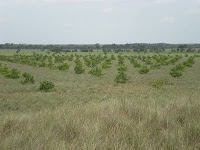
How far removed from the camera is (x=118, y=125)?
4.00 metres

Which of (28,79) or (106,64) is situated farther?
(106,64)

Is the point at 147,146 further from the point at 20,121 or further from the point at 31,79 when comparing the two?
the point at 31,79

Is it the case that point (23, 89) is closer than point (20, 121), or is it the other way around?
point (20, 121)

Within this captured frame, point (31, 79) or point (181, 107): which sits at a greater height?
point (181, 107)

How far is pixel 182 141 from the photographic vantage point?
3.21 metres

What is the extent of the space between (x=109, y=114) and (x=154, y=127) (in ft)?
2.96

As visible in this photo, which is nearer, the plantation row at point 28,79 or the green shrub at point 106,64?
the plantation row at point 28,79

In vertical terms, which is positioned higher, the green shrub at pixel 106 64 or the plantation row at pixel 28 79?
the plantation row at pixel 28 79

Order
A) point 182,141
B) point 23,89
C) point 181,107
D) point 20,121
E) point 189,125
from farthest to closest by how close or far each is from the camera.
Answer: point 23,89, point 181,107, point 20,121, point 189,125, point 182,141

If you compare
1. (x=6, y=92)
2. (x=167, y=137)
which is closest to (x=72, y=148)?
(x=167, y=137)

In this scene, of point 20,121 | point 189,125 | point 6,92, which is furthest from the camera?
point 6,92

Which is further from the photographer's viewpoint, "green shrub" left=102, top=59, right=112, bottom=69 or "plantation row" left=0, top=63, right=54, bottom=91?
"green shrub" left=102, top=59, right=112, bottom=69

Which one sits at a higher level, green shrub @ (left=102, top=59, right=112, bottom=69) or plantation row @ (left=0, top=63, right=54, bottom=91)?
plantation row @ (left=0, top=63, right=54, bottom=91)

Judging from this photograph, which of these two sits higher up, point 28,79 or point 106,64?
point 28,79
